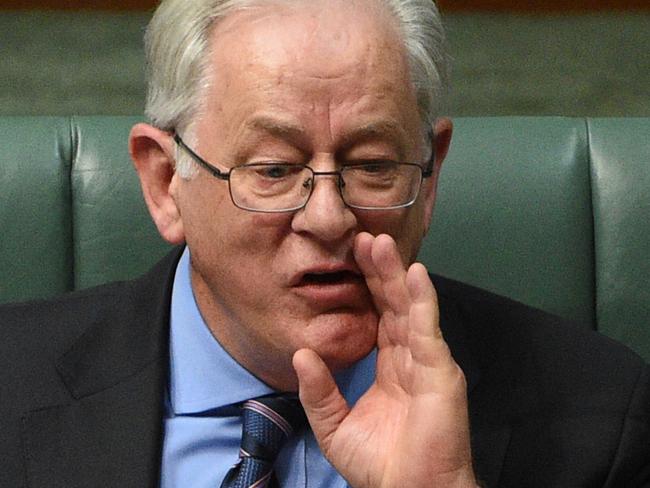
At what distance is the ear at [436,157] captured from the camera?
1797 mm

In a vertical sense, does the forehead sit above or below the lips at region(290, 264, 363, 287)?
above

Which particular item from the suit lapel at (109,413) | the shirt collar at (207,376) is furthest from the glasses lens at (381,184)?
the suit lapel at (109,413)

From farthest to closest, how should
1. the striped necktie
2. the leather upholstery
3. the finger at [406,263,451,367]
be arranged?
1. the leather upholstery
2. the striped necktie
3. the finger at [406,263,451,367]

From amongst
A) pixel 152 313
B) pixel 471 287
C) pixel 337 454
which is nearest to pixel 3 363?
pixel 152 313

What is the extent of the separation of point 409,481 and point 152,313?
0.46 metres

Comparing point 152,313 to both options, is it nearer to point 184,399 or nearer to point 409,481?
point 184,399

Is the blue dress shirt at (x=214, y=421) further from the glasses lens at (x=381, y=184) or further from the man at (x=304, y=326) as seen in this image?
the glasses lens at (x=381, y=184)

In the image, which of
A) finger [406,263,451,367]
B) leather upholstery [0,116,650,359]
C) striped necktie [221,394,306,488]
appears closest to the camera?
finger [406,263,451,367]

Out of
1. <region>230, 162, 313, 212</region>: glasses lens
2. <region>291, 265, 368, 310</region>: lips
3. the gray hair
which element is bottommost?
<region>291, 265, 368, 310</region>: lips

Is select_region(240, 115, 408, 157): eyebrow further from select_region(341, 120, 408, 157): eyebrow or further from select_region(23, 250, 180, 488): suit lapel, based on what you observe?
select_region(23, 250, 180, 488): suit lapel

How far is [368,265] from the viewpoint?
165 cm

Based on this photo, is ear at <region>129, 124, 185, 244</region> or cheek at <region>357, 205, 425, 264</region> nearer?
cheek at <region>357, 205, 425, 264</region>

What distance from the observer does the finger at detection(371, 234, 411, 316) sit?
1.63 metres

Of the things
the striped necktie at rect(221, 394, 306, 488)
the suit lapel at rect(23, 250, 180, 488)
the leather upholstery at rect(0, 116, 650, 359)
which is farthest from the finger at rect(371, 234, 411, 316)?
the leather upholstery at rect(0, 116, 650, 359)
